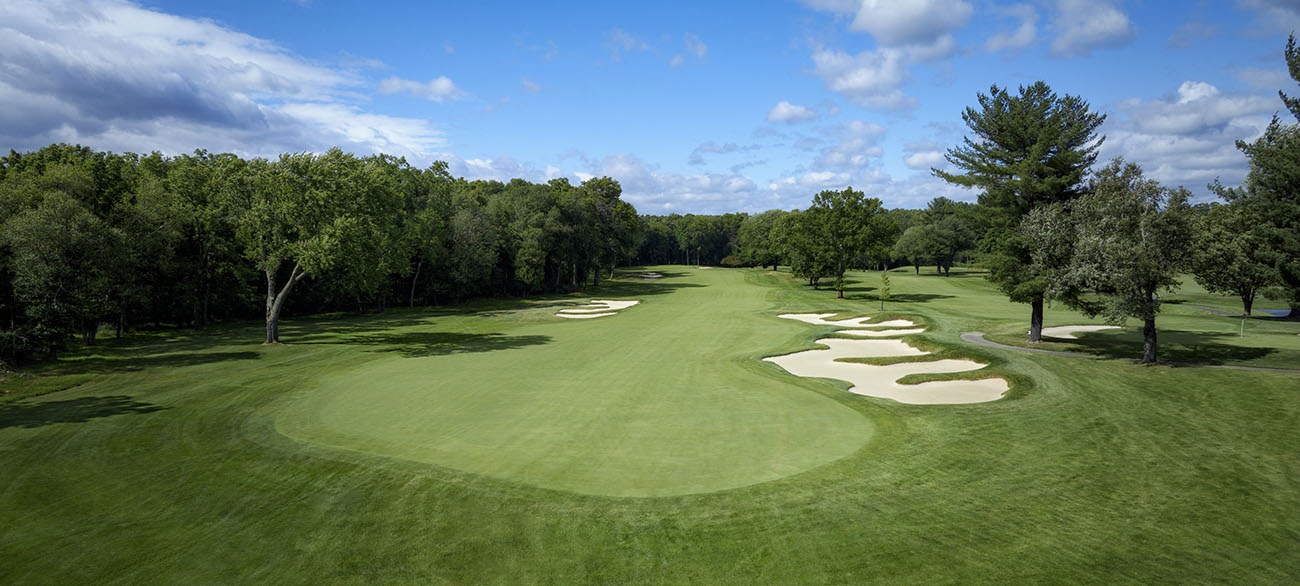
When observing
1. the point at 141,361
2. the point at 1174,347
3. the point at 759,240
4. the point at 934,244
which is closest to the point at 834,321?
the point at 1174,347

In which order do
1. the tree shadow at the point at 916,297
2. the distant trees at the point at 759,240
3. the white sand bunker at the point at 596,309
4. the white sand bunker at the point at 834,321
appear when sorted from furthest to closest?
the distant trees at the point at 759,240
the tree shadow at the point at 916,297
the white sand bunker at the point at 596,309
the white sand bunker at the point at 834,321

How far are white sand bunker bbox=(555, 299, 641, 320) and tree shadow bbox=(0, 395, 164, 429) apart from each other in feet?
96.9

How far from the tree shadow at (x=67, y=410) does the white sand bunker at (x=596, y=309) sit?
29545 mm

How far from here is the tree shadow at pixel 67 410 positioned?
15.8 metres

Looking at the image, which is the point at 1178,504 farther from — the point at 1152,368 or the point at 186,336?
the point at 186,336

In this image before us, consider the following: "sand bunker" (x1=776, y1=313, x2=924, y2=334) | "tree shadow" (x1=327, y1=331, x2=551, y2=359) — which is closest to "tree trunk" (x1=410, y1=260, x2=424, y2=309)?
"tree shadow" (x1=327, y1=331, x2=551, y2=359)

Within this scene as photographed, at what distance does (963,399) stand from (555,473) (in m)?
14.1

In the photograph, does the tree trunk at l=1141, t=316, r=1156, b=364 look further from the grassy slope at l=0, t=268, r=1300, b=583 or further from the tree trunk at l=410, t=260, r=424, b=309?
the tree trunk at l=410, t=260, r=424, b=309

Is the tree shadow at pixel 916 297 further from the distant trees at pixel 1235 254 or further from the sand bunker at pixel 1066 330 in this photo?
the sand bunker at pixel 1066 330

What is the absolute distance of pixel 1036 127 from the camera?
2655 cm

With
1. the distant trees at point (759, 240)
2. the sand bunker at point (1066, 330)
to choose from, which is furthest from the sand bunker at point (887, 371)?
the distant trees at point (759, 240)

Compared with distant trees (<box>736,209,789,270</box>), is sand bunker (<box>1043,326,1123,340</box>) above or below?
below

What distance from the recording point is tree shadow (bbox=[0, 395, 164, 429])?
15797 mm

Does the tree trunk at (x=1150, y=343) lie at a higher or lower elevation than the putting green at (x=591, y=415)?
higher
